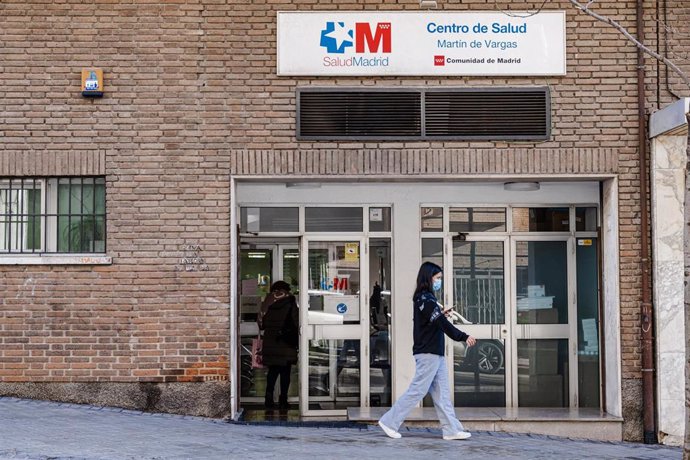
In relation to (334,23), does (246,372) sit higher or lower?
lower

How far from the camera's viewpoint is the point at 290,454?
8.48 metres

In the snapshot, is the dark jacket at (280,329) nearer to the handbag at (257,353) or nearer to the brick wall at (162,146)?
the handbag at (257,353)

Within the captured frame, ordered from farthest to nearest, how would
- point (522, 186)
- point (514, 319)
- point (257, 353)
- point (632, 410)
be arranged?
point (257, 353), point (514, 319), point (522, 186), point (632, 410)

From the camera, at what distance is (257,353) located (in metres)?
12.5

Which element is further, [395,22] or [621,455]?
[395,22]

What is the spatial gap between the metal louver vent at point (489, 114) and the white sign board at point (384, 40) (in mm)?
355

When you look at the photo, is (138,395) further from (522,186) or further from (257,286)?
(522,186)

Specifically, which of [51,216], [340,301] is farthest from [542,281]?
[51,216]

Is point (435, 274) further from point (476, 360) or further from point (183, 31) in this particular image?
point (183, 31)

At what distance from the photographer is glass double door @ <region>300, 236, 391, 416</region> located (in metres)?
11.8

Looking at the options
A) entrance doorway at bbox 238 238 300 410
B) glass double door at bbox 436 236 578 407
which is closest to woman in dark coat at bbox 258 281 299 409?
entrance doorway at bbox 238 238 300 410

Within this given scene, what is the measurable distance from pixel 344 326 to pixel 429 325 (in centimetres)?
252

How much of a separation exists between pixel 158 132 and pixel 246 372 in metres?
3.84

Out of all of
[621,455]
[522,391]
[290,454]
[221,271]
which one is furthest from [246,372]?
[621,455]
